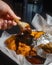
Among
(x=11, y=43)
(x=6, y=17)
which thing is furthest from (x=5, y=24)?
(x=11, y=43)

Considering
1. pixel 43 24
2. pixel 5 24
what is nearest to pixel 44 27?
pixel 43 24

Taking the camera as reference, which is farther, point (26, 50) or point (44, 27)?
point (44, 27)

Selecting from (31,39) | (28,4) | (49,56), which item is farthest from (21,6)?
(49,56)

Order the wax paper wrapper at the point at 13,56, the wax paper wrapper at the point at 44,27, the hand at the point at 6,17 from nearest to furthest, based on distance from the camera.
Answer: the wax paper wrapper at the point at 13,56, the wax paper wrapper at the point at 44,27, the hand at the point at 6,17

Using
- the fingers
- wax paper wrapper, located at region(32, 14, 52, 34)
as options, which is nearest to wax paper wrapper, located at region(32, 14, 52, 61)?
wax paper wrapper, located at region(32, 14, 52, 34)

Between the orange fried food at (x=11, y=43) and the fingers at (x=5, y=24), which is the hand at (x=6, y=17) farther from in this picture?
the orange fried food at (x=11, y=43)

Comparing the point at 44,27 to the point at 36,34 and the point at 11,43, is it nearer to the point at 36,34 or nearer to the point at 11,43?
the point at 36,34

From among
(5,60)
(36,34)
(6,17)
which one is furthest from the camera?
(6,17)

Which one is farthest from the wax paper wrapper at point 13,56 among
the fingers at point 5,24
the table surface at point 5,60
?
the fingers at point 5,24

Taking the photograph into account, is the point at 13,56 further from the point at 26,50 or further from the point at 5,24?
the point at 5,24

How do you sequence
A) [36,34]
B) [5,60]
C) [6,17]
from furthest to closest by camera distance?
[6,17] → [36,34] → [5,60]

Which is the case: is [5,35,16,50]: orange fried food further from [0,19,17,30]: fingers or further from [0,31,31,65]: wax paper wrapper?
[0,19,17,30]: fingers
